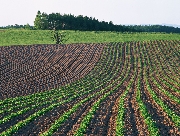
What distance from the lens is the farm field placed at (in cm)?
2111

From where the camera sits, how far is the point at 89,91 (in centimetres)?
3241

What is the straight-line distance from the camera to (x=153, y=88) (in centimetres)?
3334

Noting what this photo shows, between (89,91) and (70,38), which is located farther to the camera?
(70,38)

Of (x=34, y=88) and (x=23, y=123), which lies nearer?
(x=23, y=123)

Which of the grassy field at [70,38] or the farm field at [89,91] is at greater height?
the grassy field at [70,38]

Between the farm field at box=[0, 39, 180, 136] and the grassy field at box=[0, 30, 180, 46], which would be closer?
the farm field at box=[0, 39, 180, 136]

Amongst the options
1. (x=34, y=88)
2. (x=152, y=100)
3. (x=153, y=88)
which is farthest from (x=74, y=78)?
(x=152, y=100)

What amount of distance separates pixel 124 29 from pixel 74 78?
108607 millimetres

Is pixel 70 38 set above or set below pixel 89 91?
above

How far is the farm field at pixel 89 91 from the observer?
69.3 ft

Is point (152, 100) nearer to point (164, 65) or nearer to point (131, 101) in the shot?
point (131, 101)

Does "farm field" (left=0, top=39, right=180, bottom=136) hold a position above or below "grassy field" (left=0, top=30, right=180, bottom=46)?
below

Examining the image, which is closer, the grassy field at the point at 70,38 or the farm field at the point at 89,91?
the farm field at the point at 89,91

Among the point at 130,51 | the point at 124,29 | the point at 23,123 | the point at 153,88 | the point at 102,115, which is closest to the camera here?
the point at 23,123
